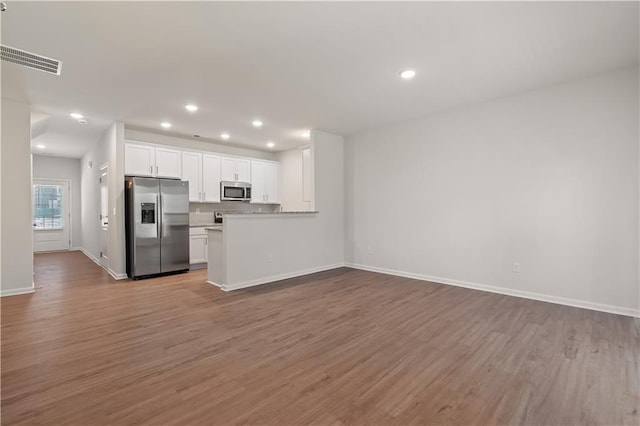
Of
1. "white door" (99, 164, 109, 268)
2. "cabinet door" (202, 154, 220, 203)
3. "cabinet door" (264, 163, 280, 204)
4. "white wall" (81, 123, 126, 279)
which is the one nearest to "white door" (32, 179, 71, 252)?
"white wall" (81, 123, 126, 279)

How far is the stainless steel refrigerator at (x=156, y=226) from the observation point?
5.20 meters

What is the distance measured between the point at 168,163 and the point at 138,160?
52 centimetres

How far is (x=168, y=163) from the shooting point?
5859 millimetres

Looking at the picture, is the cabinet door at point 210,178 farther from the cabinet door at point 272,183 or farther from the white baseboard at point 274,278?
the white baseboard at point 274,278

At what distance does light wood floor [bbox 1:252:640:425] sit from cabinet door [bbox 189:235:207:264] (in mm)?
2086

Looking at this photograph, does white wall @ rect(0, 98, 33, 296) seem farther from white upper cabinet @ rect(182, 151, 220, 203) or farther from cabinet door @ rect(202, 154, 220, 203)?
cabinet door @ rect(202, 154, 220, 203)

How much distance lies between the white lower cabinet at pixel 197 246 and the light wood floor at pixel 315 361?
82.6 inches

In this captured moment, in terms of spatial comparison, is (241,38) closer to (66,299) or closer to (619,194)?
(66,299)

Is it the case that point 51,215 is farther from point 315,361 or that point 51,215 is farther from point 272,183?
point 315,361

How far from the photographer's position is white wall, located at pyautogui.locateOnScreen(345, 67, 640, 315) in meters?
3.36

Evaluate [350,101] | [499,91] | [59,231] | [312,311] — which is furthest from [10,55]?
[59,231]

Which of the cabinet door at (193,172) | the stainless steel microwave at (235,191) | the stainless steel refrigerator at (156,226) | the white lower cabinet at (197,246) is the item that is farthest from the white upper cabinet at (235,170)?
the white lower cabinet at (197,246)

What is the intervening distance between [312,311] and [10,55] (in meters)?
3.84

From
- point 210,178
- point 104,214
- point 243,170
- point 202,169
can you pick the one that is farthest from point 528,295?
point 104,214
